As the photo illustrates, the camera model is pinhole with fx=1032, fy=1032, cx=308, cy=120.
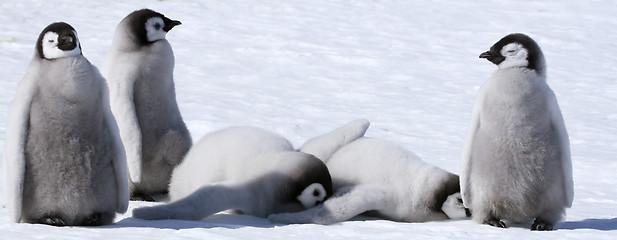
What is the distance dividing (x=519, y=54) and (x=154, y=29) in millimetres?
1891

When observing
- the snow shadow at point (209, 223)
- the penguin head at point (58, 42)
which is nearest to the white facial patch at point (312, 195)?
the snow shadow at point (209, 223)

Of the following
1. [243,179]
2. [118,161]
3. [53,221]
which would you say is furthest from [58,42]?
[243,179]

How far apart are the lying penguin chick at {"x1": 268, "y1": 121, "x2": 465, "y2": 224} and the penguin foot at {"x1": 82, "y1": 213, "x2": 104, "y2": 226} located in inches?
28.5

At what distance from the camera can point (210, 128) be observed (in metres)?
7.30

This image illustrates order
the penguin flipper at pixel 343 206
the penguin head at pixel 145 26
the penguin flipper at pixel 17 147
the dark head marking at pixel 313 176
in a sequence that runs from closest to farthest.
Answer: the penguin flipper at pixel 17 147, the penguin flipper at pixel 343 206, the dark head marking at pixel 313 176, the penguin head at pixel 145 26

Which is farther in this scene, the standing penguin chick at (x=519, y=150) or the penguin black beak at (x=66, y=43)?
the standing penguin chick at (x=519, y=150)

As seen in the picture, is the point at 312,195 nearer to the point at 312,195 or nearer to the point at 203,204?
the point at 312,195

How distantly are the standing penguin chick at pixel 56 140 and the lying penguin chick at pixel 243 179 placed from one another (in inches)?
13.1

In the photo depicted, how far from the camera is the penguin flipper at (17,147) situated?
157 inches

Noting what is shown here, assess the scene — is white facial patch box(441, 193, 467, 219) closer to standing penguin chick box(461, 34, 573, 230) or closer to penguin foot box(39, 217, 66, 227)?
standing penguin chick box(461, 34, 573, 230)

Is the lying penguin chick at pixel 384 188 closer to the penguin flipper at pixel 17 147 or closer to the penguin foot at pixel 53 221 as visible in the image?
the penguin foot at pixel 53 221

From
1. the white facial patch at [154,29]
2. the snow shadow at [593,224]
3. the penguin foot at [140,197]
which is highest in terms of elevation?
the white facial patch at [154,29]

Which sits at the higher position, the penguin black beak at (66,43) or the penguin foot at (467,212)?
the penguin black beak at (66,43)

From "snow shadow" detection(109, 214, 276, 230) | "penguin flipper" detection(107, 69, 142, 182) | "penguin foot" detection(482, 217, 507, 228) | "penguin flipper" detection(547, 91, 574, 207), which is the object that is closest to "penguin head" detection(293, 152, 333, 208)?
"snow shadow" detection(109, 214, 276, 230)
